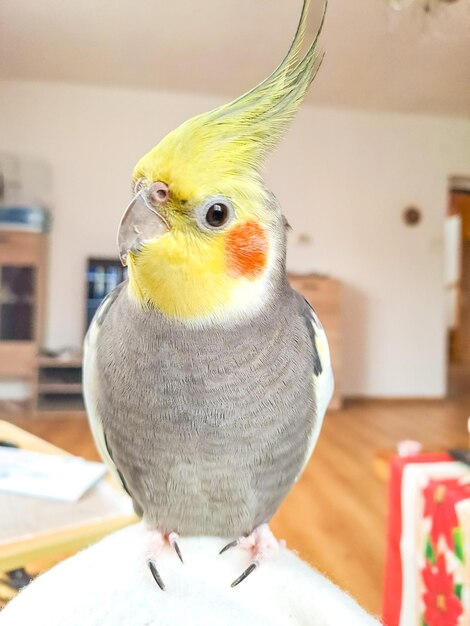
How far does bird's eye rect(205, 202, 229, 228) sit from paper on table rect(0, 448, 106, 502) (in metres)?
0.78

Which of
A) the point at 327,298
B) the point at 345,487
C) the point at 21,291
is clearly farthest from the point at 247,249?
the point at 327,298

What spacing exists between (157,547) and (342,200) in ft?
10.1

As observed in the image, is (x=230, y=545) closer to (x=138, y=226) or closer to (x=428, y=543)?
(x=138, y=226)

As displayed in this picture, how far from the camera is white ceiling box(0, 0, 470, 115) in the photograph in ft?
4.45

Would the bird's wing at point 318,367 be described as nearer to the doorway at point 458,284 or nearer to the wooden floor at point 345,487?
the wooden floor at point 345,487

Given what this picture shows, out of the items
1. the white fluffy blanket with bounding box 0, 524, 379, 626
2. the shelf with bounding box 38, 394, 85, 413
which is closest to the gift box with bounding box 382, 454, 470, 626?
the white fluffy blanket with bounding box 0, 524, 379, 626

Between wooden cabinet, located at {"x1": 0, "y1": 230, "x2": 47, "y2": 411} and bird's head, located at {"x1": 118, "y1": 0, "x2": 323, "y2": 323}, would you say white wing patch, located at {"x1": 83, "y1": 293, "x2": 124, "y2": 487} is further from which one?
wooden cabinet, located at {"x1": 0, "y1": 230, "x2": 47, "y2": 411}

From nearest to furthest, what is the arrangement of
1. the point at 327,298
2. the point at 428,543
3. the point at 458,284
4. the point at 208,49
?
1. the point at 428,543
2. the point at 208,49
3. the point at 327,298
4. the point at 458,284

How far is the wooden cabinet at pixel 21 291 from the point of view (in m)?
2.70

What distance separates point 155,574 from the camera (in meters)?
0.39

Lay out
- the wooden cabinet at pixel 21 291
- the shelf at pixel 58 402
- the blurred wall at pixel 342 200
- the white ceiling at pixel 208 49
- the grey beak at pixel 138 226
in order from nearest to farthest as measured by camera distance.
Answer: the grey beak at pixel 138 226, the white ceiling at pixel 208 49, the blurred wall at pixel 342 200, the shelf at pixel 58 402, the wooden cabinet at pixel 21 291

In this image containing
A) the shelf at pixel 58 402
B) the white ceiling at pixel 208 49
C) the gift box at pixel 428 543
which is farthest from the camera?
the shelf at pixel 58 402

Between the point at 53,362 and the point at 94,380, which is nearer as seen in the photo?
the point at 94,380

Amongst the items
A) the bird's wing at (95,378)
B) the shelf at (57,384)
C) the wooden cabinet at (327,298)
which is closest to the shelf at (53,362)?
the shelf at (57,384)
